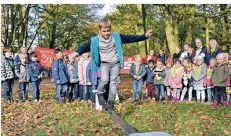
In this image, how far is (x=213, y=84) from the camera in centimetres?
626

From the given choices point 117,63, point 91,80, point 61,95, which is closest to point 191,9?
point 91,80

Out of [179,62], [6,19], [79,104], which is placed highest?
[6,19]

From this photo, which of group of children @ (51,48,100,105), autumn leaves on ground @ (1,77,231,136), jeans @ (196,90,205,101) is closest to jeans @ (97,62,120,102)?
autumn leaves on ground @ (1,77,231,136)

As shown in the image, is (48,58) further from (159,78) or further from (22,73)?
(159,78)

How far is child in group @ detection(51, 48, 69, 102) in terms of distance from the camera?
6.46 metres

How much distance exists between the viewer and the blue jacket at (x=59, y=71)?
6.46 meters

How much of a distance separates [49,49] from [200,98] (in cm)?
243

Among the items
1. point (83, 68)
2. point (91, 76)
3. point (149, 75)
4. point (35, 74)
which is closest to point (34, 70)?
point (35, 74)

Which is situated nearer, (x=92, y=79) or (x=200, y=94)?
(x=92, y=79)

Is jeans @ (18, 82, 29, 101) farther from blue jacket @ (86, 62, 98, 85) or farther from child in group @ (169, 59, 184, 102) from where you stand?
child in group @ (169, 59, 184, 102)

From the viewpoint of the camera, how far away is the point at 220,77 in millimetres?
6109

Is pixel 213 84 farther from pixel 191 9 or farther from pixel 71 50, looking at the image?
pixel 71 50

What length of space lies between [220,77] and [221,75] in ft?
0.11

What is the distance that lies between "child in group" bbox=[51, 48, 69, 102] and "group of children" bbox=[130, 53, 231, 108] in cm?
104
